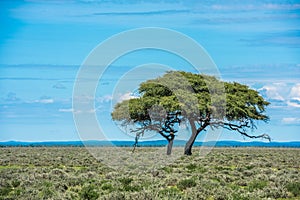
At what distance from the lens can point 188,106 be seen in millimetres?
47375

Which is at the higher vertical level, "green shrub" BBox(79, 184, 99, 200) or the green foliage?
the green foliage

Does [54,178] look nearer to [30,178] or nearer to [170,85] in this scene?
[30,178]

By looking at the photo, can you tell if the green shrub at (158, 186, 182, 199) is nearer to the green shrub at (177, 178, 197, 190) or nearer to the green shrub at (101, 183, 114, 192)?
the green shrub at (177, 178, 197, 190)

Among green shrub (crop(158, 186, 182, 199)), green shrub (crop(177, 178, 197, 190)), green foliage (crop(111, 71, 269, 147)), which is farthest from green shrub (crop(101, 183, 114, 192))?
green foliage (crop(111, 71, 269, 147))

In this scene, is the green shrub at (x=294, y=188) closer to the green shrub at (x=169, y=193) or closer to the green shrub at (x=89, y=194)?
the green shrub at (x=169, y=193)

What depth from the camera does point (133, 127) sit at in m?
50.3

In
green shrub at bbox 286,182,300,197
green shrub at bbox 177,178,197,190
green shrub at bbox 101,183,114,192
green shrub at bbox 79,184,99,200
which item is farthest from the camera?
green shrub at bbox 177,178,197,190

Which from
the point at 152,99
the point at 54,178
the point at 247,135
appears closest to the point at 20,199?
the point at 54,178

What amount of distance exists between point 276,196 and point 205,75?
101ft

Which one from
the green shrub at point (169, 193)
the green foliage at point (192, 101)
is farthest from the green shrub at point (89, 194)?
the green foliage at point (192, 101)

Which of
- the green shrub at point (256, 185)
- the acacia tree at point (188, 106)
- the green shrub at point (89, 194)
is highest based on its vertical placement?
the acacia tree at point (188, 106)

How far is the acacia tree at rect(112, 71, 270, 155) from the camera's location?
47750 mm

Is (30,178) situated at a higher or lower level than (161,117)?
lower

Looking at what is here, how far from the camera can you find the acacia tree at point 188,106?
4775 cm
